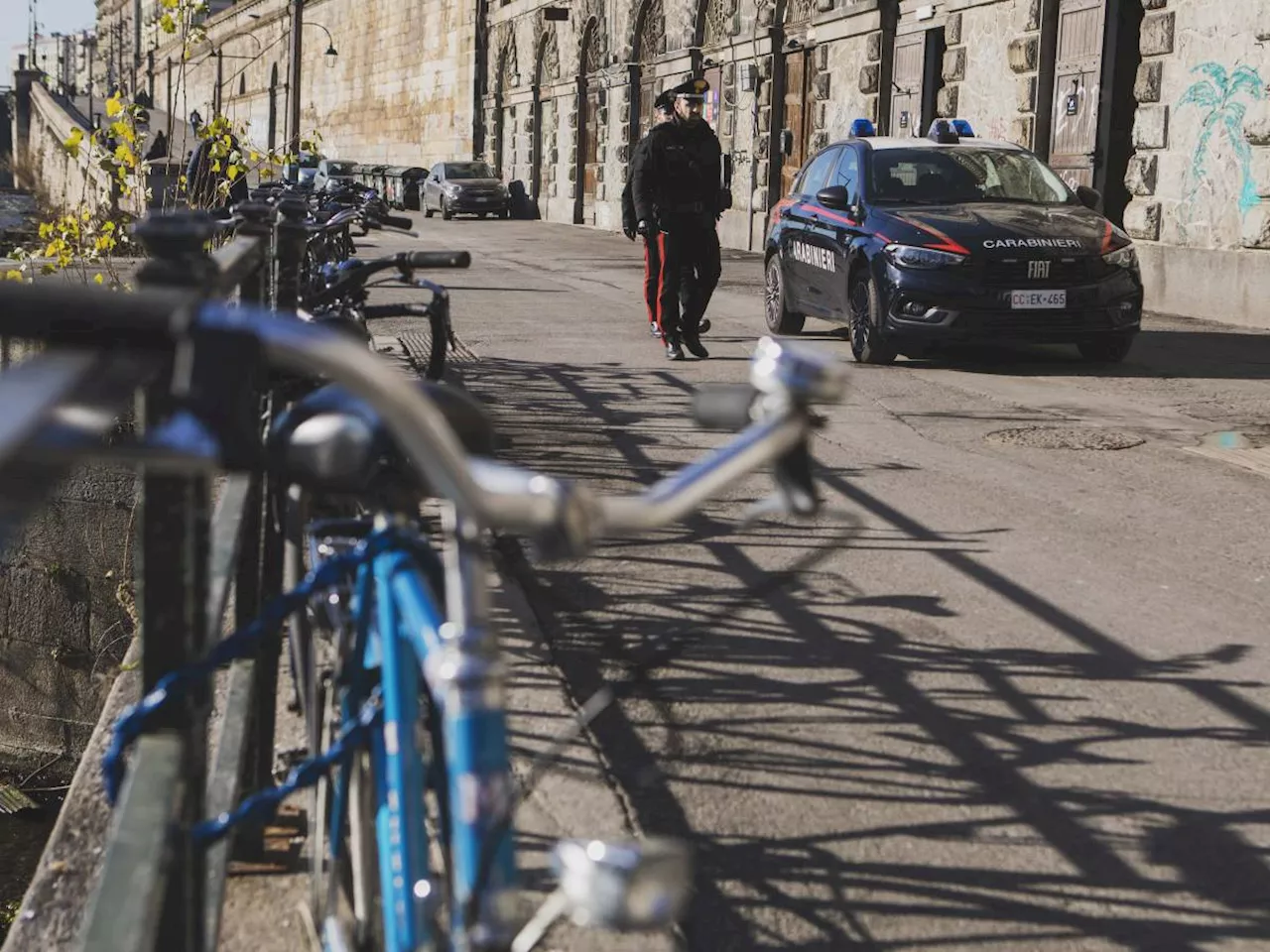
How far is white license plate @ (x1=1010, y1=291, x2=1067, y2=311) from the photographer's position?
11.9m

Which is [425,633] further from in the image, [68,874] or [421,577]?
[68,874]

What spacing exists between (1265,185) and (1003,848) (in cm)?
1356

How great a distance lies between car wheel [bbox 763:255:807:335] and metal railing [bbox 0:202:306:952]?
422 inches

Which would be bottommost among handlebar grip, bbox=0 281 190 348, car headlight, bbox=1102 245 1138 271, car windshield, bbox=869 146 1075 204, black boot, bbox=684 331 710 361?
black boot, bbox=684 331 710 361

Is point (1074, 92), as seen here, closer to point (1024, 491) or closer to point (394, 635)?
point (1024, 491)

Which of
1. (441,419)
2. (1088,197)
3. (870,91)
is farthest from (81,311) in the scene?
(870,91)

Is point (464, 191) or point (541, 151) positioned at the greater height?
point (541, 151)

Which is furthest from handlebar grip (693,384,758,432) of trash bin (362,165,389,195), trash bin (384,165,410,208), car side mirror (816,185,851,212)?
trash bin (362,165,389,195)

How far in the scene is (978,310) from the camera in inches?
471

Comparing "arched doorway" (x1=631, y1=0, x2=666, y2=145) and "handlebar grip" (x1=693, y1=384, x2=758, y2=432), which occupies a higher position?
"arched doorway" (x1=631, y1=0, x2=666, y2=145)

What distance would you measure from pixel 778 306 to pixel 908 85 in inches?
419

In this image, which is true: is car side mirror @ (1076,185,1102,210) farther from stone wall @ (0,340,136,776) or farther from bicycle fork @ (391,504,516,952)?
bicycle fork @ (391,504,516,952)

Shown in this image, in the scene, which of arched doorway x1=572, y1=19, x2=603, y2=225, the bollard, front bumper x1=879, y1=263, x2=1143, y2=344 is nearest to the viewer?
the bollard

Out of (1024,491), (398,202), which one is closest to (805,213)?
(1024,491)
